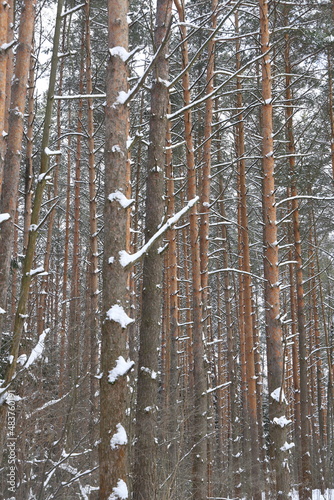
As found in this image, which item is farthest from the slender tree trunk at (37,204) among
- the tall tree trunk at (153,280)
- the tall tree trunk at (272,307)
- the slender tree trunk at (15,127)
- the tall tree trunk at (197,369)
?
the tall tree trunk at (197,369)

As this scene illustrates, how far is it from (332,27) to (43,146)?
1002cm

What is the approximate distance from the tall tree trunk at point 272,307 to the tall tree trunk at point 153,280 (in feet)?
6.79

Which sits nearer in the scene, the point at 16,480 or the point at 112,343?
the point at 112,343

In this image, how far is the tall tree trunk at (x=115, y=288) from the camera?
3.22 metres

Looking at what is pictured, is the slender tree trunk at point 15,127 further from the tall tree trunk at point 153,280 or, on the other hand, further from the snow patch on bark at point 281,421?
the snow patch on bark at point 281,421

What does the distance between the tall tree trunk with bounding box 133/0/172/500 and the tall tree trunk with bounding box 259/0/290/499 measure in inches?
81.5

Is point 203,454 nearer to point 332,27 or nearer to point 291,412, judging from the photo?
point 332,27

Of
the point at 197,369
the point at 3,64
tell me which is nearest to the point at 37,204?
the point at 3,64

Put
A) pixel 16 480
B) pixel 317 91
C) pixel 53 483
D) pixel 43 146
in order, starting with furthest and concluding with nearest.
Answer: pixel 317 91 → pixel 53 483 → pixel 16 480 → pixel 43 146

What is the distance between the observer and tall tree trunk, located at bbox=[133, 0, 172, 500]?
5316mm

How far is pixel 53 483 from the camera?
5.45m

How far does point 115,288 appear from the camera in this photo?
3490 mm

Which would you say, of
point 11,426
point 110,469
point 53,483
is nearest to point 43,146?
point 110,469

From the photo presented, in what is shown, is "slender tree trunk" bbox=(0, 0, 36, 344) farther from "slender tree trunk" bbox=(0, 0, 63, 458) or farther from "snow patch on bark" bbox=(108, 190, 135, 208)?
"slender tree trunk" bbox=(0, 0, 63, 458)
